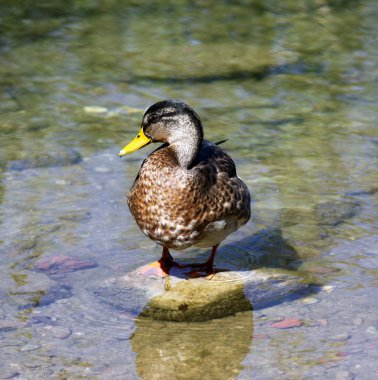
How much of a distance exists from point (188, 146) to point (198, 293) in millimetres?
889

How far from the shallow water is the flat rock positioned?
6cm

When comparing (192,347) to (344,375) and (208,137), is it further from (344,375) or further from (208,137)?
(208,137)

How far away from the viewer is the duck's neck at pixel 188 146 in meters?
5.10

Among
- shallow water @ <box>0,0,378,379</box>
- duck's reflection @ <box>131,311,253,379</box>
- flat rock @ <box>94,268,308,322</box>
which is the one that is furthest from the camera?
flat rock @ <box>94,268,308,322</box>

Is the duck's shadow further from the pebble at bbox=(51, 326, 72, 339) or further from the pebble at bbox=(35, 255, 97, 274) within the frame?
the pebble at bbox=(51, 326, 72, 339)

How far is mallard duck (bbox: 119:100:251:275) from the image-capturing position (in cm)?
499

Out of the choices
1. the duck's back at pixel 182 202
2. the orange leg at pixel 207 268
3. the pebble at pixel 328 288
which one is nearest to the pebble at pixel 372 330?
the pebble at pixel 328 288

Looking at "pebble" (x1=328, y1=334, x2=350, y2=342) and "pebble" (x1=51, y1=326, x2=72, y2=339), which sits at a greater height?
"pebble" (x1=328, y1=334, x2=350, y2=342)

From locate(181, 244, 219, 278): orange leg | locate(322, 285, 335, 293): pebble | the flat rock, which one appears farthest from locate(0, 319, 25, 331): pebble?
locate(322, 285, 335, 293): pebble

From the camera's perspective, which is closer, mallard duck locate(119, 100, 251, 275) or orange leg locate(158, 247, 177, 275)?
mallard duck locate(119, 100, 251, 275)

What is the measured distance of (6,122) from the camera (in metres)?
7.75

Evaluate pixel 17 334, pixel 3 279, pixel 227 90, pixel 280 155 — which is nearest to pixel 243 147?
pixel 280 155

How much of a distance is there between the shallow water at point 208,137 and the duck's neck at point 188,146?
33.0 inches

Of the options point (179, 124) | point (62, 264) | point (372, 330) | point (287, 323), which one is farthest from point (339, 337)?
point (62, 264)
